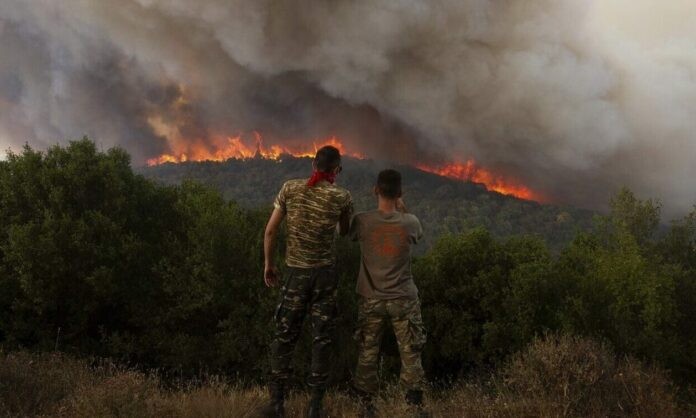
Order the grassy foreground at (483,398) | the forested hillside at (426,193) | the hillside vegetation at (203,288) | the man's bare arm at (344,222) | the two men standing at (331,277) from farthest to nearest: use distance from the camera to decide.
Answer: the forested hillside at (426,193) → the hillside vegetation at (203,288) → the man's bare arm at (344,222) → the two men standing at (331,277) → the grassy foreground at (483,398)

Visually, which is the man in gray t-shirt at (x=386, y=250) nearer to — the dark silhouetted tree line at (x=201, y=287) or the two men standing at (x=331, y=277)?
the two men standing at (x=331, y=277)

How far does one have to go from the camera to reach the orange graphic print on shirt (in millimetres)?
5875

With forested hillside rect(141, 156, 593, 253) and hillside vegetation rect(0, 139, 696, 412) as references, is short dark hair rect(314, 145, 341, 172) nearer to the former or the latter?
hillside vegetation rect(0, 139, 696, 412)

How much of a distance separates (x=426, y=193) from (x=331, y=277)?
177 m

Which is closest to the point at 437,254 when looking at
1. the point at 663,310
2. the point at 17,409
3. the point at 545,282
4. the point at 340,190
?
the point at 545,282

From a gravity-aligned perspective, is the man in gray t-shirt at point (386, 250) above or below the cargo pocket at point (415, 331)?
above

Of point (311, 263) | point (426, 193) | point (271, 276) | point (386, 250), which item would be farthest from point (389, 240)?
point (426, 193)

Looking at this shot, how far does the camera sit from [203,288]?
15867 mm

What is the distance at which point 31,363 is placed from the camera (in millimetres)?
7793

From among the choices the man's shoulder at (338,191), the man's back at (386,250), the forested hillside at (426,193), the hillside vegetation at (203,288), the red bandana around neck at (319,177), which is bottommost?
the hillside vegetation at (203,288)

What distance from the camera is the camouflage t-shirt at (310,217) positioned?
5613 millimetres

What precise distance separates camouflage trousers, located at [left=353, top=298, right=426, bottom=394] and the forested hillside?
395 ft

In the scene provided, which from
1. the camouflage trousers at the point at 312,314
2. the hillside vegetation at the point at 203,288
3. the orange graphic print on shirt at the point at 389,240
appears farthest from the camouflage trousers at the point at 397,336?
the hillside vegetation at the point at 203,288

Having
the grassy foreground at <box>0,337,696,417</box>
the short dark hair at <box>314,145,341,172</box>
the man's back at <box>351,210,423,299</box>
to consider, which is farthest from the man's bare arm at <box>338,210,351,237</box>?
the grassy foreground at <box>0,337,696,417</box>
